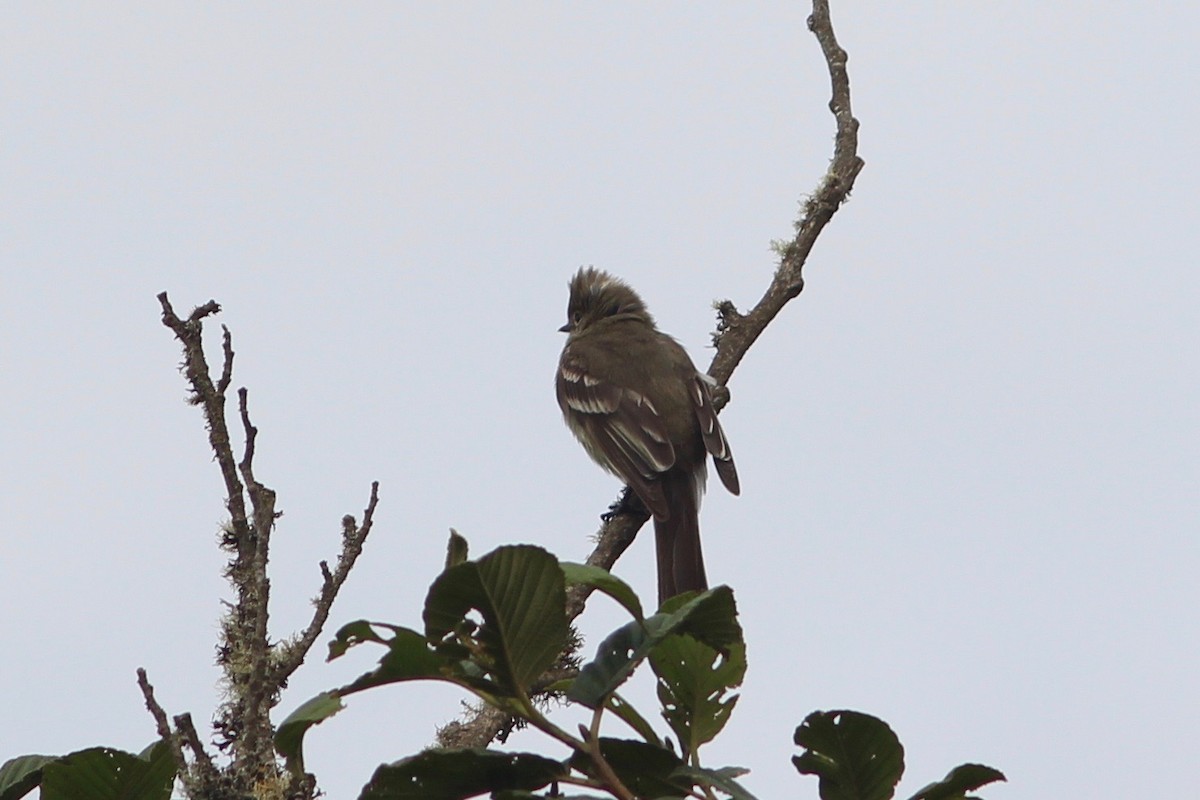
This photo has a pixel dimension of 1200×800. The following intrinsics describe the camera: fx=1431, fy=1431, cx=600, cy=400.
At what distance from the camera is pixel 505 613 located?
6.19ft

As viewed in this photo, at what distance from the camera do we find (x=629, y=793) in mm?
1931

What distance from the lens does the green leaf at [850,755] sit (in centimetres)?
204

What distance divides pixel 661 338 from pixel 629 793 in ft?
22.4

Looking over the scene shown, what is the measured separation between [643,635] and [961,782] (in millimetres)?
501

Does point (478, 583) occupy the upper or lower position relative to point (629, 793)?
upper

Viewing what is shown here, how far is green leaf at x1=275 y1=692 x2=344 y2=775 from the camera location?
A: 1.99 m

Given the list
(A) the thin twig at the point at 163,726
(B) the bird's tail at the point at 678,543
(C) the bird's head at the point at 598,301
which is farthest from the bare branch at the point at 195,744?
(C) the bird's head at the point at 598,301

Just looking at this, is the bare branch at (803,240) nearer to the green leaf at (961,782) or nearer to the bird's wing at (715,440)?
the bird's wing at (715,440)

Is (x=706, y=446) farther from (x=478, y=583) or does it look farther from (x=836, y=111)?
(x=478, y=583)

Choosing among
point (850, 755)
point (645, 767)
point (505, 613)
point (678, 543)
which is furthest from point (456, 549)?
point (678, 543)

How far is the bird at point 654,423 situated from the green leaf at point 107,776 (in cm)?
425

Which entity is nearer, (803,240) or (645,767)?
(645,767)

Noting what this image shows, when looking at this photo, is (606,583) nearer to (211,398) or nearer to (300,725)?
→ (300,725)

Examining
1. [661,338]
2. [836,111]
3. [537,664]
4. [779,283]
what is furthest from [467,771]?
[661,338]
